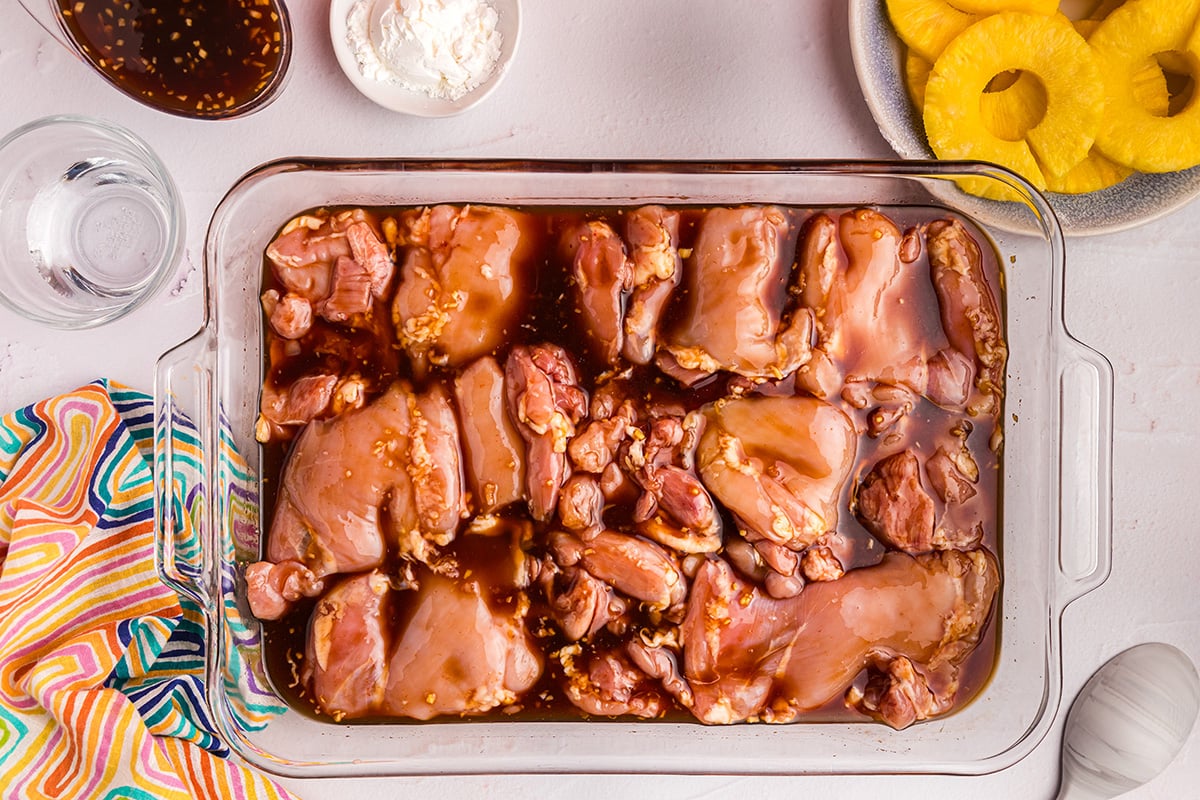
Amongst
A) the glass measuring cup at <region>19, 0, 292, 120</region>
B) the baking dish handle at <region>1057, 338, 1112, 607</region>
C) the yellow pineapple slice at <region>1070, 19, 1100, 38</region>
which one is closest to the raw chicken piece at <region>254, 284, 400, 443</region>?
the glass measuring cup at <region>19, 0, 292, 120</region>

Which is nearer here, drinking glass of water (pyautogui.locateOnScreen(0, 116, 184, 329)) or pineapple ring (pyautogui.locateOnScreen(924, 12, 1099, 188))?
pineapple ring (pyautogui.locateOnScreen(924, 12, 1099, 188))

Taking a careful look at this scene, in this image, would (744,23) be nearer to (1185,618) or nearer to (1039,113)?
(1039,113)

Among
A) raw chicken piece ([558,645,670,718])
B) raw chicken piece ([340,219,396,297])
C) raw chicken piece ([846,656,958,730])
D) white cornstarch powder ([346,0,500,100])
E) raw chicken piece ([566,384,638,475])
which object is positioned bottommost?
raw chicken piece ([846,656,958,730])

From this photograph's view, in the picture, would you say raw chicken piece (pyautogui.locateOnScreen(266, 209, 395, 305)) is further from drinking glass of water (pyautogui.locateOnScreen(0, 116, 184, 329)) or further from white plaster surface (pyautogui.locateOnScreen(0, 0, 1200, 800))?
drinking glass of water (pyautogui.locateOnScreen(0, 116, 184, 329))

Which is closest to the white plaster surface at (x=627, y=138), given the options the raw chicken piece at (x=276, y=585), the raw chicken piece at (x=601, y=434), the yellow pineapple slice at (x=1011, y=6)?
the yellow pineapple slice at (x=1011, y=6)

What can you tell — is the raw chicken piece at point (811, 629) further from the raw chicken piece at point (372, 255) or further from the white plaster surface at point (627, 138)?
the raw chicken piece at point (372, 255)

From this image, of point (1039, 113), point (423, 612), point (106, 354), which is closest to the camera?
point (423, 612)

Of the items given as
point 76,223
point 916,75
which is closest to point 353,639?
point 76,223

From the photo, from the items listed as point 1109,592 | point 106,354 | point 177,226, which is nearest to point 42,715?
point 106,354
